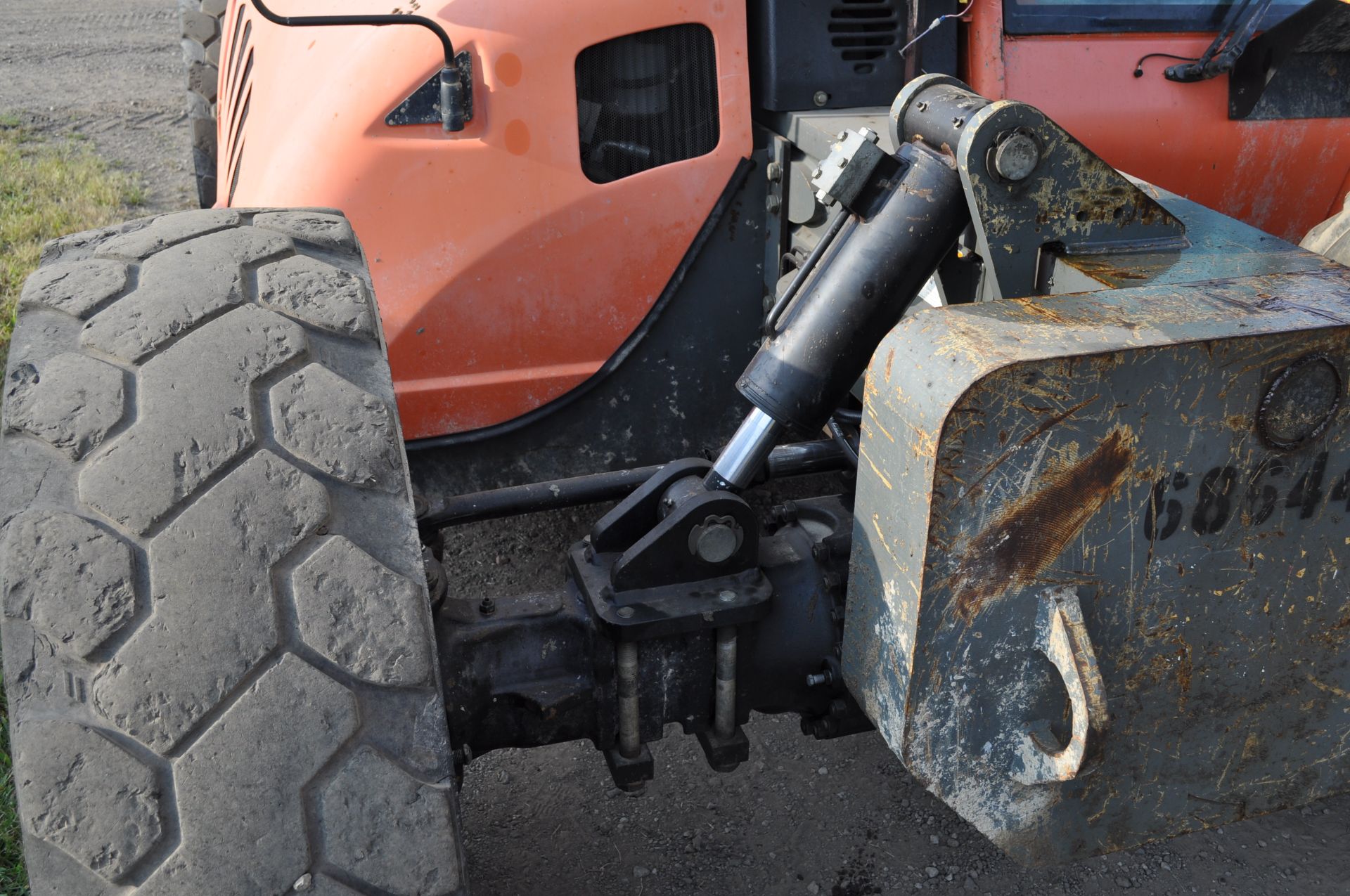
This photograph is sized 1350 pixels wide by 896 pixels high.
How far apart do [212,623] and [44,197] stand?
684cm

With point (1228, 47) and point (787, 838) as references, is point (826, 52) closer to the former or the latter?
point (1228, 47)

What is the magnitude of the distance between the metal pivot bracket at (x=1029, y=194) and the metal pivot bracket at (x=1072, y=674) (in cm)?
42

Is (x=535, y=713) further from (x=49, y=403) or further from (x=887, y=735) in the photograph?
(x=49, y=403)

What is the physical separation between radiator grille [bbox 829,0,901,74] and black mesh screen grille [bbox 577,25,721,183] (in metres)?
0.24

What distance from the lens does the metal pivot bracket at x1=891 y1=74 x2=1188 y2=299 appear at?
1405 millimetres

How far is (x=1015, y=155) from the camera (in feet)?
4.61

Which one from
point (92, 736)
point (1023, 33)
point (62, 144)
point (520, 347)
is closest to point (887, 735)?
point (92, 736)

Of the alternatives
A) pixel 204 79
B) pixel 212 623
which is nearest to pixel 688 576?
pixel 212 623

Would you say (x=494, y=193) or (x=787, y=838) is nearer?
(x=494, y=193)

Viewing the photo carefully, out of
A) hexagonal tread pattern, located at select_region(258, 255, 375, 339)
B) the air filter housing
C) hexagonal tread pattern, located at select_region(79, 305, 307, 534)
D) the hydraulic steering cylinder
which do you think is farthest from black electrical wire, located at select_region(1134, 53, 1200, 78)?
hexagonal tread pattern, located at select_region(79, 305, 307, 534)

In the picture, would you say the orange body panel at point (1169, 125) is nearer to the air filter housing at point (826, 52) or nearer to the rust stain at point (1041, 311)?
the air filter housing at point (826, 52)

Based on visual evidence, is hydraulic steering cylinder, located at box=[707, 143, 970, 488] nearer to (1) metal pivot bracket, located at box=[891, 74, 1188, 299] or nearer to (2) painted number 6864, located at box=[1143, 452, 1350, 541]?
(1) metal pivot bracket, located at box=[891, 74, 1188, 299]

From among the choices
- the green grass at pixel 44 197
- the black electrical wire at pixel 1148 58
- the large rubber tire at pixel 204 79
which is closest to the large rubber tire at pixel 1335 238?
the black electrical wire at pixel 1148 58

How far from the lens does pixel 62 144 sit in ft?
27.8
